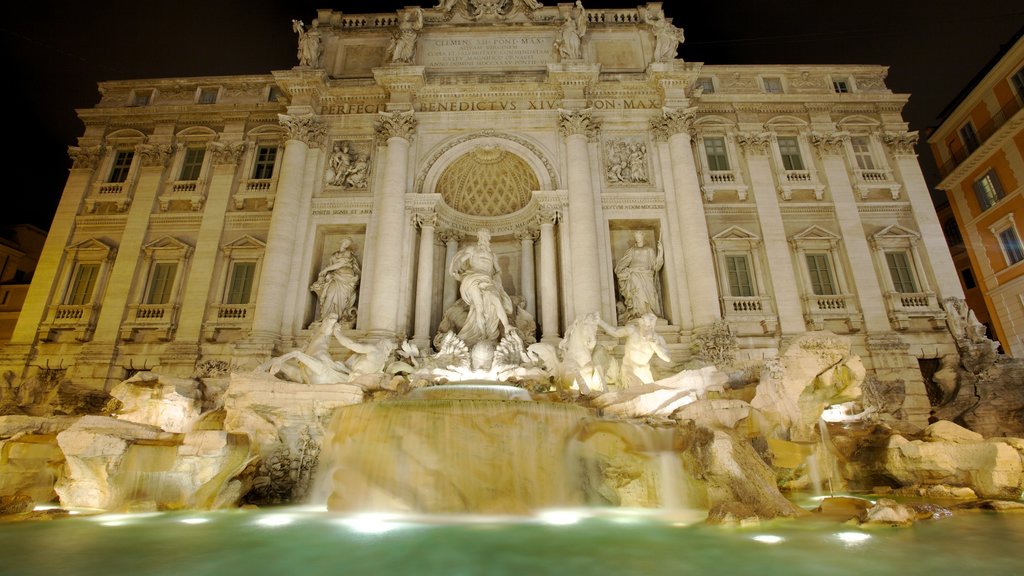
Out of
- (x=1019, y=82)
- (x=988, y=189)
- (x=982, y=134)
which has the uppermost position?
(x=1019, y=82)

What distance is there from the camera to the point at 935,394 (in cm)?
1541

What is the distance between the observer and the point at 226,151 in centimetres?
1880

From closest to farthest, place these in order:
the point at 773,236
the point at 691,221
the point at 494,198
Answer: the point at 691,221, the point at 773,236, the point at 494,198

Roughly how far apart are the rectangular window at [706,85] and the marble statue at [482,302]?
11.6 metres

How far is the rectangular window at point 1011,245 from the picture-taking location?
66.3 ft

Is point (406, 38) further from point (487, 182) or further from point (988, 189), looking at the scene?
point (988, 189)

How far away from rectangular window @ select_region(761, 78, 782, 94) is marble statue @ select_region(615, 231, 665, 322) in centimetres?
883

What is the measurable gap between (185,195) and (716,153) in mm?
20124

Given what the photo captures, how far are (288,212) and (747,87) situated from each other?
59.3 feet

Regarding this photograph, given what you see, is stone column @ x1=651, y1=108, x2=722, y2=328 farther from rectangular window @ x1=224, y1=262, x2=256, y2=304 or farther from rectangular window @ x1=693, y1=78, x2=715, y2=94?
rectangular window @ x1=224, y1=262, x2=256, y2=304

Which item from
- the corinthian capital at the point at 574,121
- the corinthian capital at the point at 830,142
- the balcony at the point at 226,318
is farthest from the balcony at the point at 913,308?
the balcony at the point at 226,318

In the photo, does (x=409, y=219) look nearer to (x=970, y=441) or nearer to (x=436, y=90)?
(x=436, y=90)

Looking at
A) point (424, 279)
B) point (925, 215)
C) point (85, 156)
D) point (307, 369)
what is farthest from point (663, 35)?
point (85, 156)

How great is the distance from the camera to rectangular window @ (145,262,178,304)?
56.3ft
